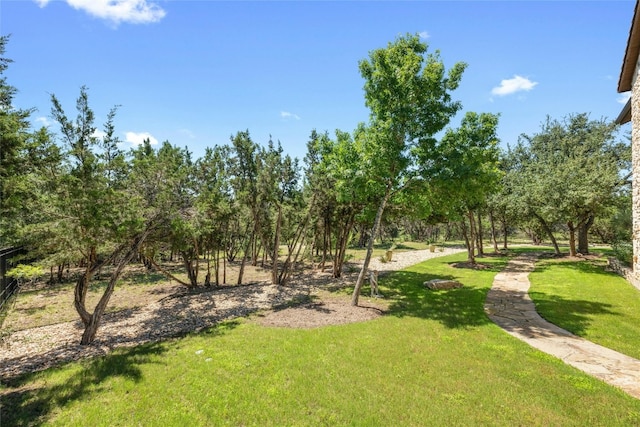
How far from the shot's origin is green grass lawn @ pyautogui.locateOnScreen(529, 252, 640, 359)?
855cm

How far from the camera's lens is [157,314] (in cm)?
1238

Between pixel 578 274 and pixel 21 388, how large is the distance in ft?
77.0

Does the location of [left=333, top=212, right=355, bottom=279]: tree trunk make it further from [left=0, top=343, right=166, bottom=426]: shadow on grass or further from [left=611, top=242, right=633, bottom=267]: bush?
[left=611, top=242, right=633, bottom=267]: bush

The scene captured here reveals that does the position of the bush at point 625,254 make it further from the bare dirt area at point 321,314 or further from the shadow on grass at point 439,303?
the bare dirt area at point 321,314

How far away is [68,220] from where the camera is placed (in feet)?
28.5

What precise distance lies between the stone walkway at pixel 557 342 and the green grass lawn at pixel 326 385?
49 cm

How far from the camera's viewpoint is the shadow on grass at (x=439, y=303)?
10.4 meters

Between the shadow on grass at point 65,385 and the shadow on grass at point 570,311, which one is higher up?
the shadow on grass at point 570,311

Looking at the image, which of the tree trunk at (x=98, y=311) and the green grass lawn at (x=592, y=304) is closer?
the green grass lawn at (x=592, y=304)

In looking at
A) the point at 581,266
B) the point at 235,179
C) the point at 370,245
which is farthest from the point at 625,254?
the point at 235,179

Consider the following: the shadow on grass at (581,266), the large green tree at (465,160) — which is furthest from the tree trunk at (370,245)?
the shadow on grass at (581,266)

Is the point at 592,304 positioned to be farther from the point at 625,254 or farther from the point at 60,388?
the point at 60,388

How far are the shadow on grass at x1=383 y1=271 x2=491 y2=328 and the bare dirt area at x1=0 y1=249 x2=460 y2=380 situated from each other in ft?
3.56

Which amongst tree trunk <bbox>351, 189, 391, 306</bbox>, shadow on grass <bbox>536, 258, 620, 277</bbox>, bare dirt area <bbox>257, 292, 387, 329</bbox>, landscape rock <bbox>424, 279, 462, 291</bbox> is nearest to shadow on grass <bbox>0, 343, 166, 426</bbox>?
bare dirt area <bbox>257, 292, 387, 329</bbox>
